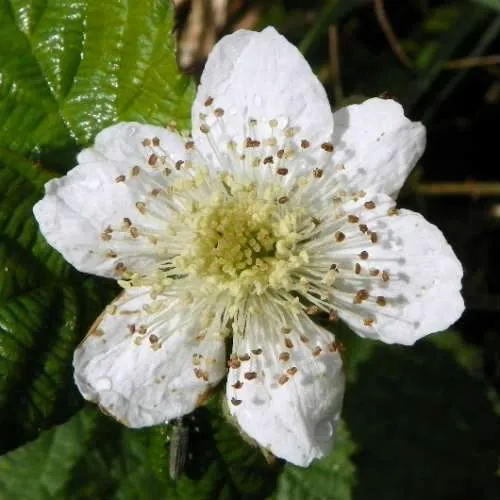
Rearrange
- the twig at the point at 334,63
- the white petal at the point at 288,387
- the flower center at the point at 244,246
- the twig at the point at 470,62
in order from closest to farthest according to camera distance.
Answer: the white petal at the point at 288,387, the flower center at the point at 244,246, the twig at the point at 470,62, the twig at the point at 334,63

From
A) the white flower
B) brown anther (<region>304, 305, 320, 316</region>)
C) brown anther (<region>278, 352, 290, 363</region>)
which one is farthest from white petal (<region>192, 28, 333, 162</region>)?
brown anther (<region>278, 352, 290, 363</region>)

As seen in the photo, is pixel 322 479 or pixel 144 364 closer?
pixel 144 364

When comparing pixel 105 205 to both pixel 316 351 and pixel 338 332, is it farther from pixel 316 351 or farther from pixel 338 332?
pixel 338 332

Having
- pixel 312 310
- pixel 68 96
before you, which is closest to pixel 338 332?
pixel 312 310

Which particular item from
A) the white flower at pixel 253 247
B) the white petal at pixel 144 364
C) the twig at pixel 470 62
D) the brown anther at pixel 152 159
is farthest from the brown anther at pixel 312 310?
the twig at pixel 470 62

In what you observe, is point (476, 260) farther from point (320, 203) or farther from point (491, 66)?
point (320, 203)

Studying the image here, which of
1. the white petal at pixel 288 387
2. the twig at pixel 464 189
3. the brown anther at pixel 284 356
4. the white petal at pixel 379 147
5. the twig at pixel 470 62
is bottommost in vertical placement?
the twig at pixel 464 189

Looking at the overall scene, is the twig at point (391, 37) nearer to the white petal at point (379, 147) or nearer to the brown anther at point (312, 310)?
the white petal at point (379, 147)
